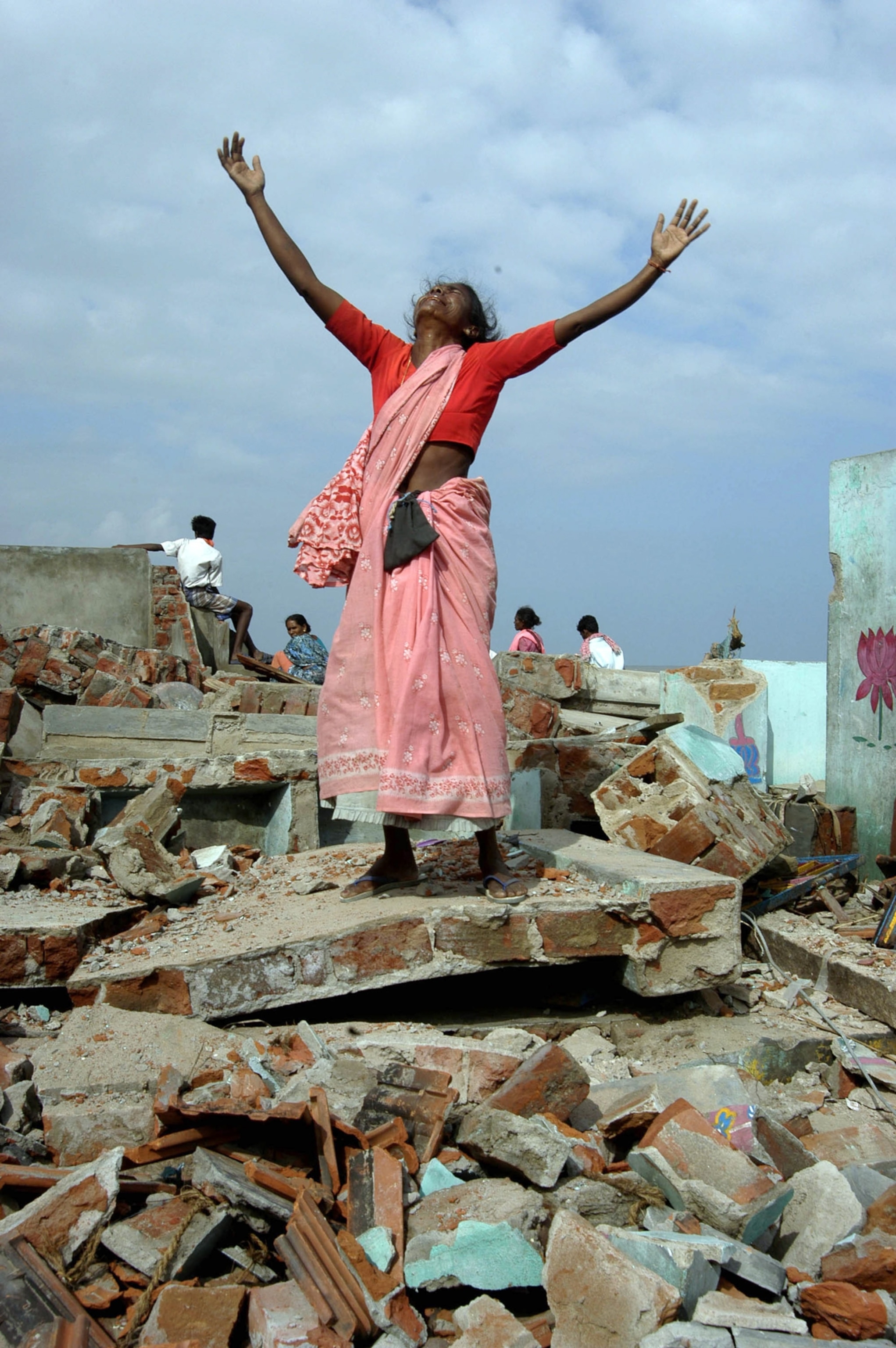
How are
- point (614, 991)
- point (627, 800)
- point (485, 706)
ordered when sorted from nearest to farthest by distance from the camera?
point (485, 706)
point (614, 991)
point (627, 800)

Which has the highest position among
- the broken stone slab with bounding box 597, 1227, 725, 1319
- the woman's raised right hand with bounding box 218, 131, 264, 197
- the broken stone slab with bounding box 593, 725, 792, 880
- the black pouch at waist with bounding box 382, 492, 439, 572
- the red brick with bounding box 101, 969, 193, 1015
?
the woman's raised right hand with bounding box 218, 131, 264, 197

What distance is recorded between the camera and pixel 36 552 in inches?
364

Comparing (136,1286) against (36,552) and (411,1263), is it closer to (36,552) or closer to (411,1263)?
(411,1263)

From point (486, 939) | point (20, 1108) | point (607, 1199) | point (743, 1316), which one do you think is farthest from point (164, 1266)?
point (486, 939)

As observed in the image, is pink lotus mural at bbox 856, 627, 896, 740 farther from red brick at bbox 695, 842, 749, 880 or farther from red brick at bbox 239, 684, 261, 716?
red brick at bbox 239, 684, 261, 716

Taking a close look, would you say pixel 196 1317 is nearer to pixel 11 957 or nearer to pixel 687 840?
pixel 11 957

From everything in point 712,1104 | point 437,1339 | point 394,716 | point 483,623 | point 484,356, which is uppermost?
point 484,356

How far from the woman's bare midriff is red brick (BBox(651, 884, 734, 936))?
4.73ft

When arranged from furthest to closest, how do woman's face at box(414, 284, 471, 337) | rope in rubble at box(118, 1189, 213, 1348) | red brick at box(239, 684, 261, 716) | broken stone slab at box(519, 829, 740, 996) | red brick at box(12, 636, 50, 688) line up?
red brick at box(12, 636, 50, 688), red brick at box(239, 684, 261, 716), woman's face at box(414, 284, 471, 337), broken stone slab at box(519, 829, 740, 996), rope in rubble at box(118, 1189, 213, 1348)

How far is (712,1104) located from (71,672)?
18.6 feet

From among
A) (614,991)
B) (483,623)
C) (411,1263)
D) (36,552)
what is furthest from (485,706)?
(36,552)

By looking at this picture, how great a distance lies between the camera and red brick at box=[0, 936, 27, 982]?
9.72ft

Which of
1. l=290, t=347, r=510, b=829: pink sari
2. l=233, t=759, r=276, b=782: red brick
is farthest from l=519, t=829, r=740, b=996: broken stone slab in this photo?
l=233, t=759, r=276, b=782: red brick

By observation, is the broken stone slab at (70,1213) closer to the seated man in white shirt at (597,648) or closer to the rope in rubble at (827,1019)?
the rope in rubble at (827,1019)
